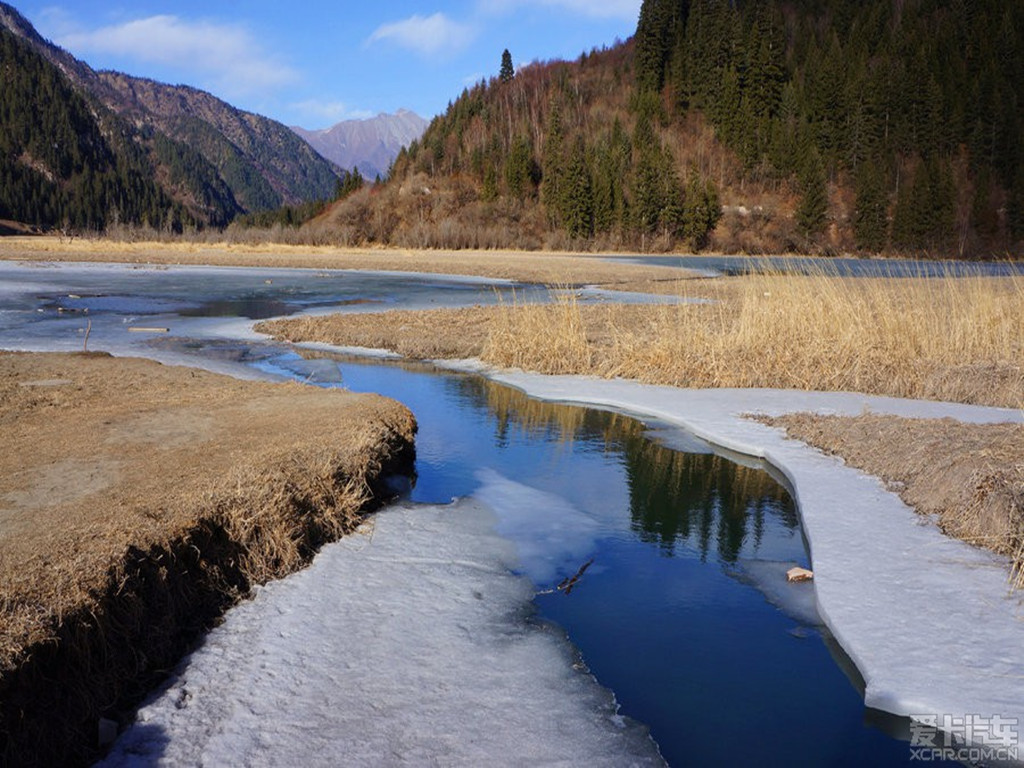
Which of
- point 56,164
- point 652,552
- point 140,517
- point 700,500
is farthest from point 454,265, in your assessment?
point 56,164

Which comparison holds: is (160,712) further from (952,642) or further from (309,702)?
(952,642)

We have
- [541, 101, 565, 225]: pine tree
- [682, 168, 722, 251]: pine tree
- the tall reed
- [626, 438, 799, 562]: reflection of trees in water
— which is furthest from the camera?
[541, 101, 565, 225]: pine tree

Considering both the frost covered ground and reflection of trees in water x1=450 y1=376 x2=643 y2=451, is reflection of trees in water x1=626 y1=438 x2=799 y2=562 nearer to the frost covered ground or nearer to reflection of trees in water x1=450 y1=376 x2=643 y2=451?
the frost covered ground

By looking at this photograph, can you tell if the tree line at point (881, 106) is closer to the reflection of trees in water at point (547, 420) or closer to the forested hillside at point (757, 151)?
the forested hillside at point (757, 151)

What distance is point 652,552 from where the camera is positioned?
20.7ft

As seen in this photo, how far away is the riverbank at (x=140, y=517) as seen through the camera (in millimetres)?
3615

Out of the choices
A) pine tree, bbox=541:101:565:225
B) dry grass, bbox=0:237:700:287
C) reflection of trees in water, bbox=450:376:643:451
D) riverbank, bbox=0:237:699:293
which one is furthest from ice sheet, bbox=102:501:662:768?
pine tree, bbox=541:101:565:225

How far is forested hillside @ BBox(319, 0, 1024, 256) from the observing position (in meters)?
65.1

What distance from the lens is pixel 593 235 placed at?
7056cm

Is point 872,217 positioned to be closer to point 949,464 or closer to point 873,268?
point 873,268

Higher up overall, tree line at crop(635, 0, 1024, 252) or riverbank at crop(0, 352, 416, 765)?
tree line at crop(635, 0, 1024, 252)

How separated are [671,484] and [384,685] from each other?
455cm

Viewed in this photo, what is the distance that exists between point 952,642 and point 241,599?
13.2ft

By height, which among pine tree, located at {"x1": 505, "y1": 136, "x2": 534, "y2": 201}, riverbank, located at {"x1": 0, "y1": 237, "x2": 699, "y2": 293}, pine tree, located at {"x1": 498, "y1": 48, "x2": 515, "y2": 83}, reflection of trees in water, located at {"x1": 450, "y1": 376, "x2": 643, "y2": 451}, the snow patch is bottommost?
the snow patch
